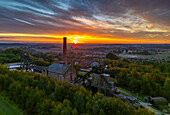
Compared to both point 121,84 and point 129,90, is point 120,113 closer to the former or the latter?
point 129,90

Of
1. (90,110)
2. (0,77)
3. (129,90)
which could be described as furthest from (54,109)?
(129,90)

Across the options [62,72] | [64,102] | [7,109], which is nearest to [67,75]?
[62,72]

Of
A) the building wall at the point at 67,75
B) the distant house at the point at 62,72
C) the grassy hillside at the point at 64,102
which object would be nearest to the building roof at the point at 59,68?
the distant house at the point at 62,72

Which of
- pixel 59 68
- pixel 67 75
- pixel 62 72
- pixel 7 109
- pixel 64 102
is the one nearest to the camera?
pixel 64 102

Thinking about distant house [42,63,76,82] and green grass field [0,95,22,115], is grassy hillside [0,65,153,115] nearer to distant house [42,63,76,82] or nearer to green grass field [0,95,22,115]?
green grass field [0,95,22,115]

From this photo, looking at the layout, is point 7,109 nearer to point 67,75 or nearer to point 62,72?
point 62,72

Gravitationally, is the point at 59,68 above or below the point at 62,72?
above

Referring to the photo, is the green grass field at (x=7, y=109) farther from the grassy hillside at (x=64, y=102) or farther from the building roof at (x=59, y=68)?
the building roof at (x=59, y=68)

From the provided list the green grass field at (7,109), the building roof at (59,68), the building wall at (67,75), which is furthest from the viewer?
the building roof at (59,68)

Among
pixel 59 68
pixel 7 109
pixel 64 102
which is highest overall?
pixel 59 68
